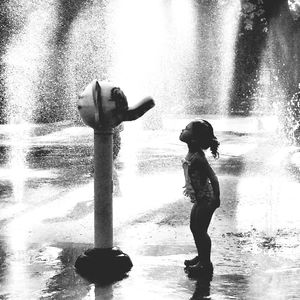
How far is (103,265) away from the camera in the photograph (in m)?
5.45

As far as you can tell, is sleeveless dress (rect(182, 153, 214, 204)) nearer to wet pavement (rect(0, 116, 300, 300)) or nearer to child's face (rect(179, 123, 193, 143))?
child's face (rect(179, 123, 193, 143))

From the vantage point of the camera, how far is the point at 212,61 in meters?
41.9

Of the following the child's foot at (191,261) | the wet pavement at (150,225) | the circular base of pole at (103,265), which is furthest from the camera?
the child's foot at (191,261)

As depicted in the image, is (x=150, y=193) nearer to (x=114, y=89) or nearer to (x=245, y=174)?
(x=245, y=174)

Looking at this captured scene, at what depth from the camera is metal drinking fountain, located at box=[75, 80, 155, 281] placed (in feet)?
17.8

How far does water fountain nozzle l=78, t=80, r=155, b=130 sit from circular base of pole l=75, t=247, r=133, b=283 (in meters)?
0.94

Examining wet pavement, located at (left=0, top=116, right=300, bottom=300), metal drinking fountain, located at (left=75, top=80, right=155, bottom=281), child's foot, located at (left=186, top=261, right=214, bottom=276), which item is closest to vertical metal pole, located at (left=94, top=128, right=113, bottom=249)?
metal drinking fountain, located at (left=75, top=80, right=155, bottom=281)

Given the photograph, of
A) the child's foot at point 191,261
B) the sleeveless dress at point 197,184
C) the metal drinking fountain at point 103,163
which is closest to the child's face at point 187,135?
the sleeveless dress at point 197,184

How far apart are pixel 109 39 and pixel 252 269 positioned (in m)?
29.3

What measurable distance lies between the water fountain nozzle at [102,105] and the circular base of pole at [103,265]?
3.10 feet

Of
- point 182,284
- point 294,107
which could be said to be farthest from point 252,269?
point 294,107

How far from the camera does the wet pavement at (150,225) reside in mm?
5172

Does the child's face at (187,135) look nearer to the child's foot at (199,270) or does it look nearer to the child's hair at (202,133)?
the child's hair at (202,133)

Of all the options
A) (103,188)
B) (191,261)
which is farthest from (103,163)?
(191,261)
